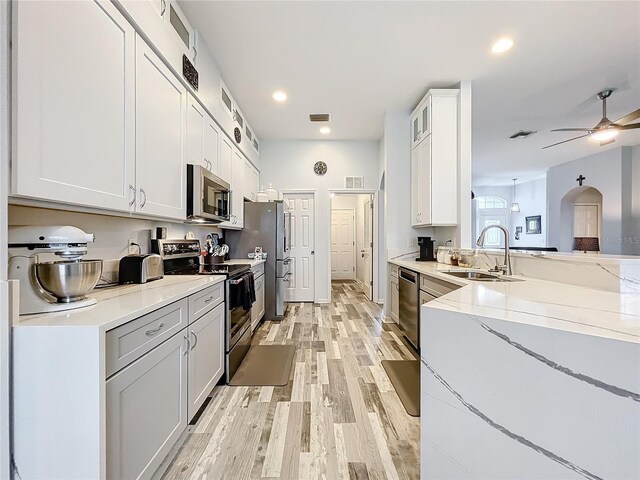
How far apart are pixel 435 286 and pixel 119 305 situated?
230 cm

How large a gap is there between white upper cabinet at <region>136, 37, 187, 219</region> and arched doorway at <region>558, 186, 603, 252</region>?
8.15 m

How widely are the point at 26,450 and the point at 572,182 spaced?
9089 mm

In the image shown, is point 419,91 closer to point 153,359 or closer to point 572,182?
point 153,359

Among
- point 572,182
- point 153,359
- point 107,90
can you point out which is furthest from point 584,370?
point 572,182

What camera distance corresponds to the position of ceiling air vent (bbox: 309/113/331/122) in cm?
408

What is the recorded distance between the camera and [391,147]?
13.3 feet

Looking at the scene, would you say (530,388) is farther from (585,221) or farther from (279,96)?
(585,221)

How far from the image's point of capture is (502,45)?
2.60m

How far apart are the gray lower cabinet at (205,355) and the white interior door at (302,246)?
2934 millimetres

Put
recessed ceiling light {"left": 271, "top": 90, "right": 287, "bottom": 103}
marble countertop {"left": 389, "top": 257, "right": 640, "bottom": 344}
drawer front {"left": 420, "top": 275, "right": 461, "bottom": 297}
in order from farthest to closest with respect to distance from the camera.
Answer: recessed ceiling light {"left": 271, "top": 90, "right": 287, "bottom": 103} → drawer front {"left": 420, "top": 275, "right": 461, "bottom": 297} → marble countertop {"left": 389, "top": 257, "right": 640, "bottom": 344}

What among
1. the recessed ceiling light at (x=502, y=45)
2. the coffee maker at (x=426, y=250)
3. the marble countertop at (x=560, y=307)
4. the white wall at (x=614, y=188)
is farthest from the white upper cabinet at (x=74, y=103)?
the white wall at (x=614, y=188)

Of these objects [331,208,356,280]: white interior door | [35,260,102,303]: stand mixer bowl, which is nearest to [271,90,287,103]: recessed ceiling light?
[35,260,102,303]: stand mixer bowl

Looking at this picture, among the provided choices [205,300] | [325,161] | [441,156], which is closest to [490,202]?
[325,161]

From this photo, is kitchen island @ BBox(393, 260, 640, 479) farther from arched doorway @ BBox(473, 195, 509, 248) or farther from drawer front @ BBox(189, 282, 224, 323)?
arched doorway @ BBox(473, 195, 509, 248)
